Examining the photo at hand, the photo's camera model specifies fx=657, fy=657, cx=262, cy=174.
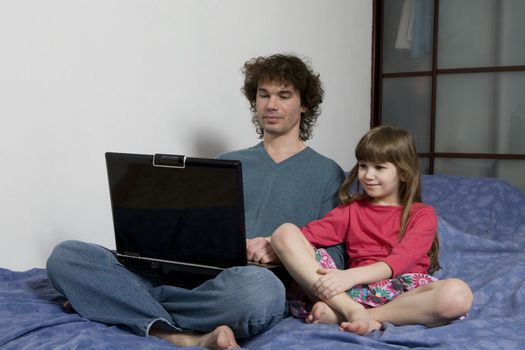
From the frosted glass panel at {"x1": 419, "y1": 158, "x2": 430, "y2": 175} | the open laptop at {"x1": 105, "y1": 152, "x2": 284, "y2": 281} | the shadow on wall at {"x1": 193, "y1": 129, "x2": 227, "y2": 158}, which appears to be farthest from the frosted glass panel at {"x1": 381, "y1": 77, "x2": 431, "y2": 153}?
the open laptop at {"x1": 105, "y1": 152, "x2": 284, "y2": 281}

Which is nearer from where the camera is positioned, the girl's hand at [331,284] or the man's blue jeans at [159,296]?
the man's blue jeans at [159,296]

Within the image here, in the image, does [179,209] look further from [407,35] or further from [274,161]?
[407,35]

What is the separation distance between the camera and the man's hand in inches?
62.4

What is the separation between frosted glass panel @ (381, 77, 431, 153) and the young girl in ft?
5.56

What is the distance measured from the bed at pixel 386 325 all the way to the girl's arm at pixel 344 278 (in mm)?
87

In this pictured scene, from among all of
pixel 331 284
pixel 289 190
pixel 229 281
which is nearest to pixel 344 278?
pixel 331 284

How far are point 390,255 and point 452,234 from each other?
0.67 metres

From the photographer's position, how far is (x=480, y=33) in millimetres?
3189

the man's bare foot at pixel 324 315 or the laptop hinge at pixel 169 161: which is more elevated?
the laptop hinge at pixel 169 161

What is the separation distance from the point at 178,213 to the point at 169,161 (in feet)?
0.36

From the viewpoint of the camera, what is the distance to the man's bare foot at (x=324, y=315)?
4.74ft

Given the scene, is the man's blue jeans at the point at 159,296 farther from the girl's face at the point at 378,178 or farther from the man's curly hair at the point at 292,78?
the man's curly hair at the point at 292,78

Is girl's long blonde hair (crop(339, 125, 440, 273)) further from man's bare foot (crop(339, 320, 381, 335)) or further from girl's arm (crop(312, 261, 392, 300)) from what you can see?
man's bare foot (crop(339, 320, 381, 335))

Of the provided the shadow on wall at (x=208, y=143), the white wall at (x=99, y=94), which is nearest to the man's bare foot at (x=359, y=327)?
the white wall at (x=99, y=94)
